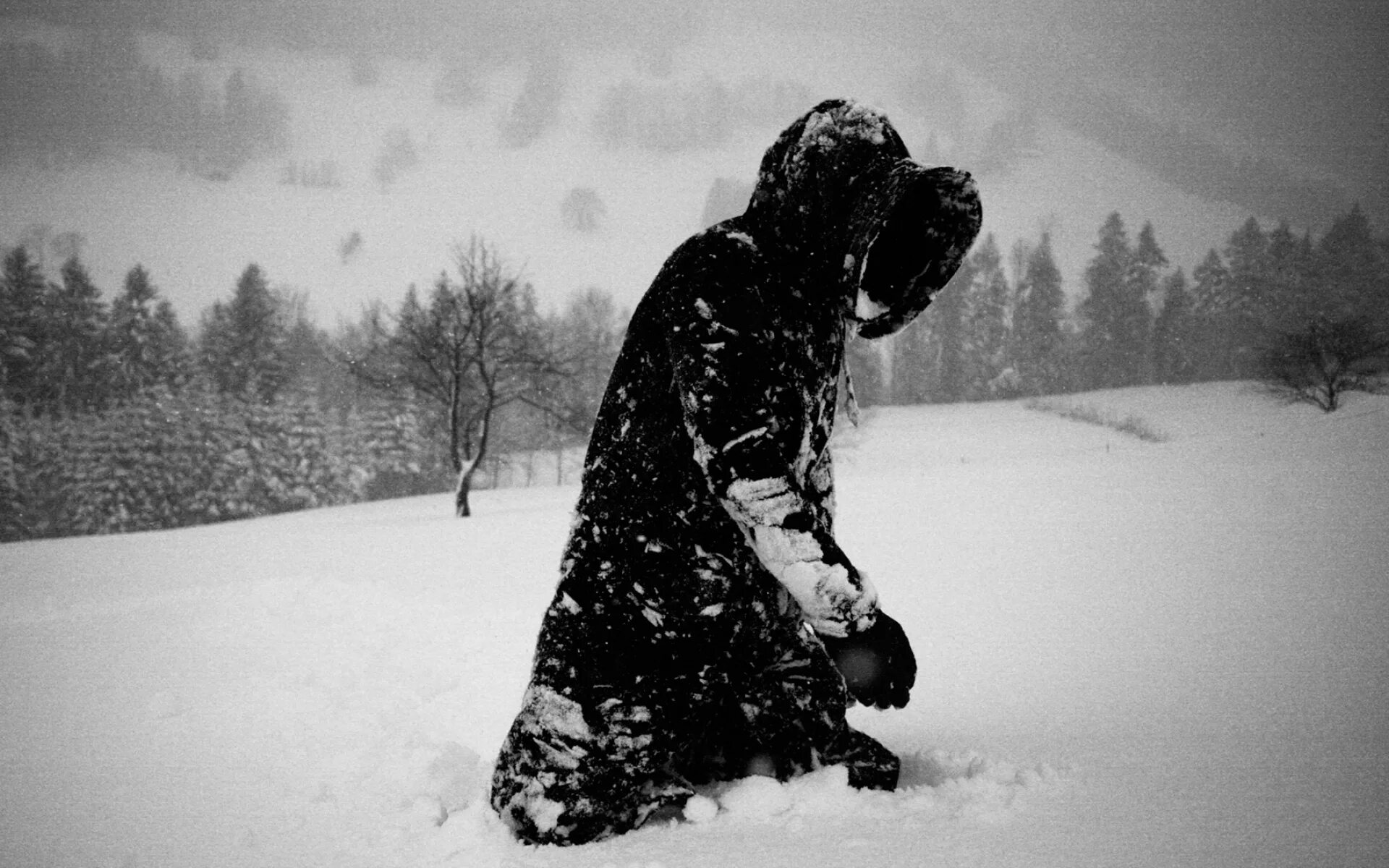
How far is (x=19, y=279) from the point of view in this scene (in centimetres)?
3791

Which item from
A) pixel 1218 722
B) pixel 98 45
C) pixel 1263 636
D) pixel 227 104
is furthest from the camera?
pixel 98 45

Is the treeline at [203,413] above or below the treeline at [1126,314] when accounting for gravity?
below

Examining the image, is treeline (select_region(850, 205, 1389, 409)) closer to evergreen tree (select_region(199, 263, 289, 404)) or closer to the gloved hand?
evergreen tree (select_region(199, 263, 289, 404))

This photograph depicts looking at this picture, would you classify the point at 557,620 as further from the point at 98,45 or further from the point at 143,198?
the point at 98,45

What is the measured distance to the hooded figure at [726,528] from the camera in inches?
59.6

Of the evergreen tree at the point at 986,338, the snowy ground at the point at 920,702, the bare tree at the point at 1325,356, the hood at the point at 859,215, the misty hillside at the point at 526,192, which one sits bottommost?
the snowy ground at the point at 920,702

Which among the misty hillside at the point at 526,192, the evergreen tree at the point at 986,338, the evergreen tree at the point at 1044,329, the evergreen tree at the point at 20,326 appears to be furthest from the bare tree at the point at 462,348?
the misty hillside at the point at 526,192

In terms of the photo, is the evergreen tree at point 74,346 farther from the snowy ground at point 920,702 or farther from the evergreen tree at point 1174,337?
the evergreen tree at point 1174,337

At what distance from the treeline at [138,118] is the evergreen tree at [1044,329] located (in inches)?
6389

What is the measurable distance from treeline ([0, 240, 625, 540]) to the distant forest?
12 cm

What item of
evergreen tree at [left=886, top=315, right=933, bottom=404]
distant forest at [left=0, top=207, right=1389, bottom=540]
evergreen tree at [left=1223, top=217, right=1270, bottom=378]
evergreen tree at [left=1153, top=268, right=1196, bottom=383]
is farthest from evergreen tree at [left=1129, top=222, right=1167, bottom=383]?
evergreen tree at [left=886, top=315, right=933, bottom=404]

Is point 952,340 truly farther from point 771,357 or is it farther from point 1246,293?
point 771,357

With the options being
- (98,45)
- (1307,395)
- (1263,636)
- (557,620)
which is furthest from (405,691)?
(98,45)

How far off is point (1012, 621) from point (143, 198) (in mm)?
167873
